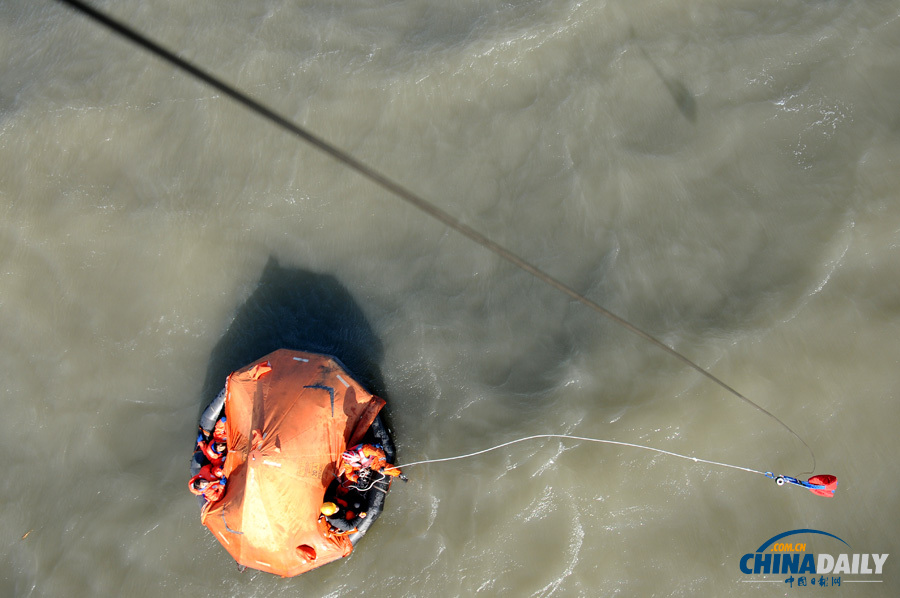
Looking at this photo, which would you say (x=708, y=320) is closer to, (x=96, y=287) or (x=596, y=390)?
(x=596, y=390)

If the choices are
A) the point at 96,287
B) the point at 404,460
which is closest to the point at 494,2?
the point at 404,460

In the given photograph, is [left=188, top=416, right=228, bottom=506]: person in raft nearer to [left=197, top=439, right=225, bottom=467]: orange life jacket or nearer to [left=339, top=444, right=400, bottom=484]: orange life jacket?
[left=197, top=439, right=225, bottom=467]: orange life jacket

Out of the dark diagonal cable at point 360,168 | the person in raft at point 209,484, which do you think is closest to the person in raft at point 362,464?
the person in raft at point 209,484

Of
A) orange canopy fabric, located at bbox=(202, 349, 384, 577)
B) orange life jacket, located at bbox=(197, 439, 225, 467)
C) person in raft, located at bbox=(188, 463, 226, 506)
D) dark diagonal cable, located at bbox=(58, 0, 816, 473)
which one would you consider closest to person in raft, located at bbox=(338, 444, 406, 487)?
orange canopy fabric, located at bbox=(202, 349, 384, 577)

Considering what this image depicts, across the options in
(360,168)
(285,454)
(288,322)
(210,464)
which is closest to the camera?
(360,168)

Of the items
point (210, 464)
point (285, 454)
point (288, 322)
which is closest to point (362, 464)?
point (285, 454)

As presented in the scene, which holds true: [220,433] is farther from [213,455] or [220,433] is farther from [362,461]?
[362,461]

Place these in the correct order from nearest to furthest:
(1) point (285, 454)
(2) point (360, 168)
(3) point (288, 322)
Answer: (2) point (360, 168) → (1) point (285, 454) → (3) point (288, 322)
